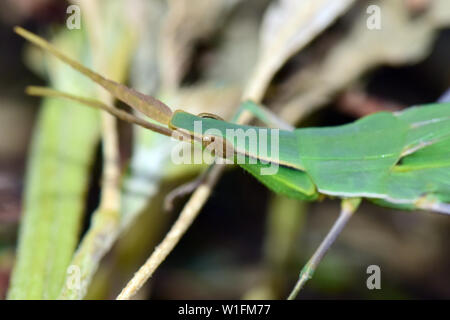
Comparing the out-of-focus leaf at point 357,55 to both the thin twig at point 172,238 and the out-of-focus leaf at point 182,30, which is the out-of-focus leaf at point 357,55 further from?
the thin twig at point 172,238

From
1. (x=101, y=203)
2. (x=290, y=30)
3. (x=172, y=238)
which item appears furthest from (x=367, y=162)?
(x=101, y=203)

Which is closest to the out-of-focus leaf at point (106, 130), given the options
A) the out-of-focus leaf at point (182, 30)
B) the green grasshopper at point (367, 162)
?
Result: the out-of-focus leaf at point (182, 30)

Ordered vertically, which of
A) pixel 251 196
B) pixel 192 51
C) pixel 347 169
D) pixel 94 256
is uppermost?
pixel 192 51

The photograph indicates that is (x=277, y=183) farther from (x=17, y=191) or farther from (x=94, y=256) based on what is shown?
(x=17, y=191)

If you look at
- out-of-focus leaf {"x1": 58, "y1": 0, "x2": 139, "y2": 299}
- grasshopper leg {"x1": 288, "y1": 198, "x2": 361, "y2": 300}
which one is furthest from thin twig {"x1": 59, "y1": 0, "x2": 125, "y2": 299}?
grasshopper leg {"x1": 288, "y1": 198, "x2": 361, "y2": 300}

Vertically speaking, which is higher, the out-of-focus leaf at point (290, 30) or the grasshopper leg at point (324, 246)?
the out-of-focus leaf at point (290, 30)

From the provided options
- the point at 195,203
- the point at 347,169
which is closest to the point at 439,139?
the point at 347,169
